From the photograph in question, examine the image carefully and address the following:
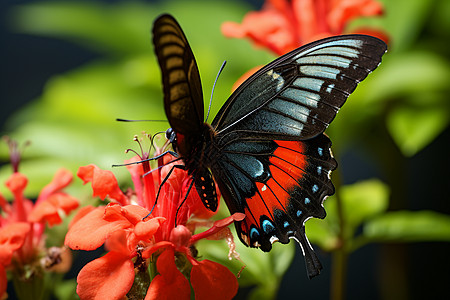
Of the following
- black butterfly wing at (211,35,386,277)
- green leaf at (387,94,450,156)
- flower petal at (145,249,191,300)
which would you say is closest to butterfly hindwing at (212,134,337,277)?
black butterfly wing at (211,35,386,277)

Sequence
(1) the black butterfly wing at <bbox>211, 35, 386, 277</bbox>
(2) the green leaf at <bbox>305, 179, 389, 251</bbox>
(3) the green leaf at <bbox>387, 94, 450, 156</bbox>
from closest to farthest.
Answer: (1) the black butterfly wing at <bbox>211, 35, 386, 277</bbox>
(2) the green leaf at <bbox>305, 179, 389, 251</bbox>
(3) the green leaf at <bbox>387, 94, 450, 156</bbox>

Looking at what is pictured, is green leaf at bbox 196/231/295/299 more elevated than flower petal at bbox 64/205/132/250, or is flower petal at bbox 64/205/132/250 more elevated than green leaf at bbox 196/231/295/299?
flower petal at bbox 64/205/132/250

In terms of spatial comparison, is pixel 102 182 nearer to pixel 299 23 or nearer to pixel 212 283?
pixel 212 283

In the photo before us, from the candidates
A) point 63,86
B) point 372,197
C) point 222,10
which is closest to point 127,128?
point 63,86

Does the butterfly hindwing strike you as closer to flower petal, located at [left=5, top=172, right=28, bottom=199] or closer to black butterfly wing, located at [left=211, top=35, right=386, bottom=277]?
black butterfly wing, located at [left=211, top=35, right=386, bottom=277]

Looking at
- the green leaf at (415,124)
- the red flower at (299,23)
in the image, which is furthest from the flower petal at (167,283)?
the green leaf at (415,124)

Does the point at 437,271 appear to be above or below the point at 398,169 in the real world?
below

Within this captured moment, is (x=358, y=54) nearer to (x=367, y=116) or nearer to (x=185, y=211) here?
(x=185, y=211)
